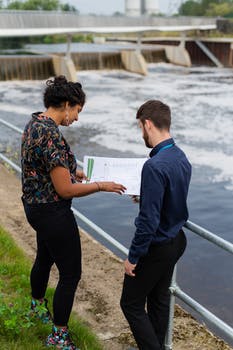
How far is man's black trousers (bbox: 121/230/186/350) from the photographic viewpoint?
96.9 inches

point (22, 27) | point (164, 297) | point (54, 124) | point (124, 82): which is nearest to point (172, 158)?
point (54, 124)

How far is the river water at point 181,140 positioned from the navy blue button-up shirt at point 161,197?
3301mm

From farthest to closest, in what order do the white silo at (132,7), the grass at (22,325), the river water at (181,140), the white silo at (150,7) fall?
the white silo at (150,7) → the white silo at (132,7) → the river water at (181,140) → the grass at (22,325)

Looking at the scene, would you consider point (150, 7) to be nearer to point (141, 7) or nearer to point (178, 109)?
point (141, 7)

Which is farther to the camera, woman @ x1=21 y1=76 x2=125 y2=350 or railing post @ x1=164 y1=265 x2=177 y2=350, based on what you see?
railing post @ x1=164 y1=265 x2=177 y2=350

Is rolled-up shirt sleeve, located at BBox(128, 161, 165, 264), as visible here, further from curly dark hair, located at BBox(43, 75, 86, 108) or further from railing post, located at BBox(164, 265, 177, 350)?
curly dark hair, located at BBox(43, 75, 86, 108)

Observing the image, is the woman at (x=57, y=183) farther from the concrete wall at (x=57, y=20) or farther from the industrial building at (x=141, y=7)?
the industrial building at (x=141, y=7)

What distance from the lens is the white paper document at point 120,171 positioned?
8.64 ft

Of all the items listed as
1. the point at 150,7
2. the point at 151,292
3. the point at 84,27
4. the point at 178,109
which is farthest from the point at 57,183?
the point at 150,7

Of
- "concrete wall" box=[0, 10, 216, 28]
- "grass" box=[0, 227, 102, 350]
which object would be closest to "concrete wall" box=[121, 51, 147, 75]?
"concrete wall" box=[0, 10, 216, 28]

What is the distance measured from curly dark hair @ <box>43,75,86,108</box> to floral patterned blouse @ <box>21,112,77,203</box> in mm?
101

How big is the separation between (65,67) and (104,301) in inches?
949

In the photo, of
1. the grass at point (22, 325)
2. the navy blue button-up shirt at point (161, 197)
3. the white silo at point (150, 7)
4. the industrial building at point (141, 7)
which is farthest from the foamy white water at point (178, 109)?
the white silo at point (150, 7)

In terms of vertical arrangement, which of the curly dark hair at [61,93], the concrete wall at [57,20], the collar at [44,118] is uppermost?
the concrete wall at [57,20]
